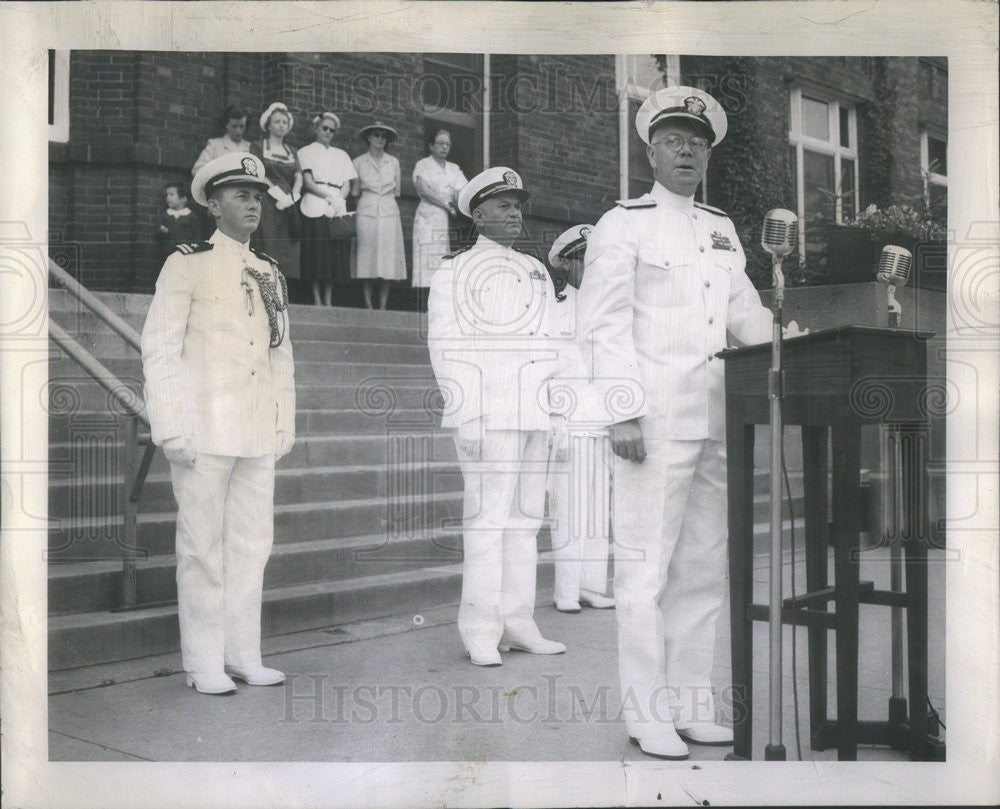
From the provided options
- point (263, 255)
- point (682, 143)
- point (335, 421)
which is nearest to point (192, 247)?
point (263, 255)

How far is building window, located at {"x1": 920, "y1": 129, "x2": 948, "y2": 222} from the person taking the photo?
3949mm

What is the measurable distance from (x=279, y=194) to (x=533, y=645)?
1.91 meters

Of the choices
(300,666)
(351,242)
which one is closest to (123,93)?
(351,242)

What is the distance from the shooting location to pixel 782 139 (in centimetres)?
419

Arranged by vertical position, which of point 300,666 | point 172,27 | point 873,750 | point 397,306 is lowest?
point 873,750

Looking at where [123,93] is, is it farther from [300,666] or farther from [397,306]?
[300,666]

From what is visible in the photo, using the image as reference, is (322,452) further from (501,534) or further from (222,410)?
(501,534)

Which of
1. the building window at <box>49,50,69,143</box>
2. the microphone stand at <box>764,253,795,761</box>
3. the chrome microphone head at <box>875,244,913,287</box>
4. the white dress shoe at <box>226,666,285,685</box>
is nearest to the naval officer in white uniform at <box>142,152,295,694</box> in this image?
the white dress shoe at <box>226,666,285,685</box>

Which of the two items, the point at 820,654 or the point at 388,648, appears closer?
the point at 820,654

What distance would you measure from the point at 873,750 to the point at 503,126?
8.32 feet

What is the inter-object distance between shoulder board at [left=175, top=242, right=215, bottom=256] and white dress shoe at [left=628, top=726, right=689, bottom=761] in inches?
91.0

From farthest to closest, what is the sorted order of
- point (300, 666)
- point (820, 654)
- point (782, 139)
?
point (782, 139) < point (300, 666) < point (820, 654)

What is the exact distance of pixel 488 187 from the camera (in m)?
3.95

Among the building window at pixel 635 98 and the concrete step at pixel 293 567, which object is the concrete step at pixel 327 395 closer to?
the concrete step at pixel 293 567
